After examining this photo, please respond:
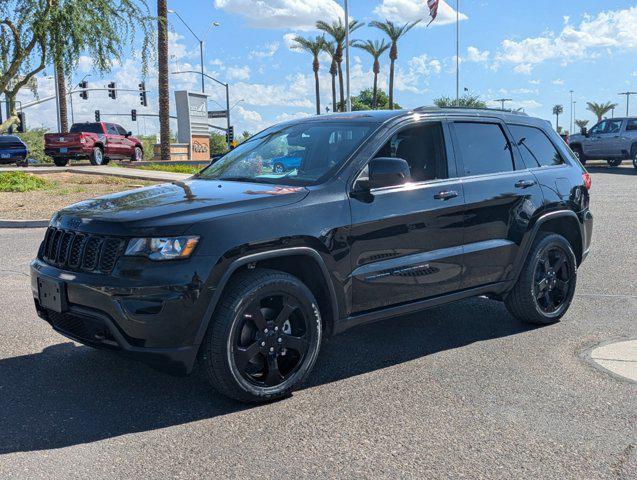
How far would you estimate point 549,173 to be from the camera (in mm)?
5871

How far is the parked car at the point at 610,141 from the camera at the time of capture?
27109 mm

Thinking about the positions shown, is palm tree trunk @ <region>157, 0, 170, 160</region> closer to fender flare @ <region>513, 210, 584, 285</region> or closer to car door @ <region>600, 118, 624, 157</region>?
car door @ <region>600, 118, 624, 157</region>

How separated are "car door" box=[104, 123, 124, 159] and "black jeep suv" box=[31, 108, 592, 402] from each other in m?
24.9

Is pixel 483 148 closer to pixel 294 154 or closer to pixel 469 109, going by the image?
pixel 469 109

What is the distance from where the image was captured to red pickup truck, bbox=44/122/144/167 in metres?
27.0

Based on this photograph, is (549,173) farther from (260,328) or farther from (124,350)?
(124,350)

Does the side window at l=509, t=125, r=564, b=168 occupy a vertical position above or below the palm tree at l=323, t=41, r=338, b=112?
below

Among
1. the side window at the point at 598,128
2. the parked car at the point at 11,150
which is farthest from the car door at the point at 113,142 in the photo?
the side window at the point at 598,128

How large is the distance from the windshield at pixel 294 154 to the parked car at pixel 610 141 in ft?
79.1

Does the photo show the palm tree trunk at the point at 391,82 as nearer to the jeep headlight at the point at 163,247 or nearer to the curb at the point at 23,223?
the curb at the point at 23,223

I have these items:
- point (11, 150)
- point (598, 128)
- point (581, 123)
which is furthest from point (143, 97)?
point (581, 123)

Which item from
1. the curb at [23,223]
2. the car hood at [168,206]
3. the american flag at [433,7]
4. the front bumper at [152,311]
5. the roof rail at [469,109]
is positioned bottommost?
the curb at [23,223]

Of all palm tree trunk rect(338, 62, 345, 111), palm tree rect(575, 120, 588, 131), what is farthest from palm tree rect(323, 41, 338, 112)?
palm tree rect(575, 120, 588, 131)

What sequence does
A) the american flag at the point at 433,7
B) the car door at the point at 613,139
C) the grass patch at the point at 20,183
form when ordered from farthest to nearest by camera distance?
1. the american flag at the point at 433,7
2. the car door at the point at 613,139
3. the grass patch at the point at 20,183
